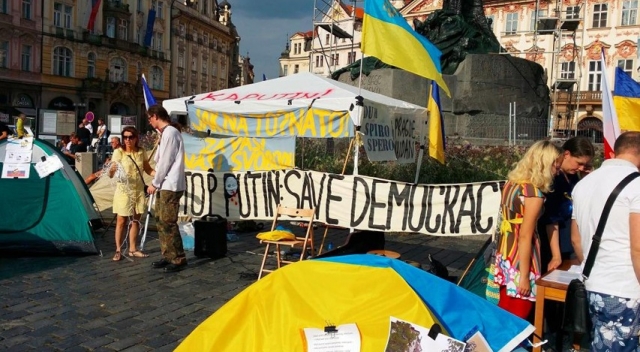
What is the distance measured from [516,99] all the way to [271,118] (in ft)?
31.1

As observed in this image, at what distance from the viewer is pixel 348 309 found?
2.83 m

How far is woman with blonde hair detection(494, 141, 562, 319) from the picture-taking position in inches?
140

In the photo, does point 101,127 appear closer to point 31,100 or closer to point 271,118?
point 271,118

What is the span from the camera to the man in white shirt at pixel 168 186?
6.41 meters

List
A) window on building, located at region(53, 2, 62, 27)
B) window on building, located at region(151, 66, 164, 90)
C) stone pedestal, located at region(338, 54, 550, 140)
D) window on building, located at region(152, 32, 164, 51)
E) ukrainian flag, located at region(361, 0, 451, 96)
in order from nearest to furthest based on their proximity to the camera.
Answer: ukrainian flag, located at region(361, 0, 451, 96), stone pedestal, located at region(338, 54, 550, 140), window on building, located at region(53, 2, 62, 27), window on building, located at region(151, 66, 164, 90), window on building, located at region(152, 32, 164, 51)

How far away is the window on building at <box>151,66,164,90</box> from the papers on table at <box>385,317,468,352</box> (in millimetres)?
57728

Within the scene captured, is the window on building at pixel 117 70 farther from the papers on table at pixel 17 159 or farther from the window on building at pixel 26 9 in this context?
the papers on table at pixel 17 159

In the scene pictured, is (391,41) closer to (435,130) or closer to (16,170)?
(435,130)

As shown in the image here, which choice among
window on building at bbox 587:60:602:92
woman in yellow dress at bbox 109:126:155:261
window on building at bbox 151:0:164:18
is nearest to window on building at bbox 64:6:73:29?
window on building at bbox 151:0:164:18

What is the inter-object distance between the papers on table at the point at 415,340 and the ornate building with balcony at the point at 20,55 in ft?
139

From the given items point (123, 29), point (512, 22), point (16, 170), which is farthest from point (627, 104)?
point (123, 29)

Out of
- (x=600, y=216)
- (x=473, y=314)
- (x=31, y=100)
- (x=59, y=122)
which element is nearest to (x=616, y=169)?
(x=600, y=216)

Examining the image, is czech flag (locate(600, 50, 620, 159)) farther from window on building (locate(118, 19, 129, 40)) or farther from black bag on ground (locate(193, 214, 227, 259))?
window on building (locate(118, 19, 129, 40))

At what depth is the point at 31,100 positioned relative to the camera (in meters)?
43.5
